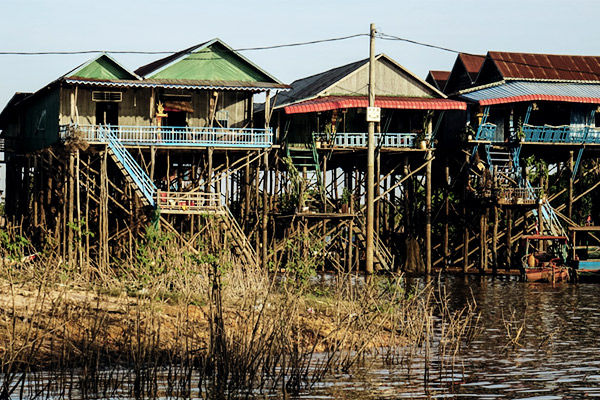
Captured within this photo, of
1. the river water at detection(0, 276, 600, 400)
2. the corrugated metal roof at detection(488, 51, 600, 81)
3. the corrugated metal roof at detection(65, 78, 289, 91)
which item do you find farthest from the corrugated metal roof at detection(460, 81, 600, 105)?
the river water at detection(0, 276, 600, 400)

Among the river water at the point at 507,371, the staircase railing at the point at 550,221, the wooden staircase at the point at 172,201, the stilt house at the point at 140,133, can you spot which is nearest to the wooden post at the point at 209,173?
the stilt house at the point at 140,133

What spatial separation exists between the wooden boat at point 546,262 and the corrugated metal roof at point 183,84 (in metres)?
10.5

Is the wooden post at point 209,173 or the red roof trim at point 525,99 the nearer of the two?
the wooden post at point 209,173

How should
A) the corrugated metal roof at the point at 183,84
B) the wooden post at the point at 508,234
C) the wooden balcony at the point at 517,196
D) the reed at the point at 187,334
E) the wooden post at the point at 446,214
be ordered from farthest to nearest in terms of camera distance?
the wooden post at the point at 446,214 < the wooden post at the point at 508,234 < the wooden balcony at the point at 517,196 < the corrugated metal roof at the point at 183,84 < the reed at the point at 187,334

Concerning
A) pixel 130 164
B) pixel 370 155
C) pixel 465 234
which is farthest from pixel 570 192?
pixel 130 164

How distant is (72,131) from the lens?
32188 mm

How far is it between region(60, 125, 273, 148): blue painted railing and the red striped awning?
79.9 inches

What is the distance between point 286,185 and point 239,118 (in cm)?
364

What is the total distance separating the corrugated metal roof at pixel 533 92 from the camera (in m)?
39.5

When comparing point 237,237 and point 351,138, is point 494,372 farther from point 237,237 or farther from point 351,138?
point 351,138

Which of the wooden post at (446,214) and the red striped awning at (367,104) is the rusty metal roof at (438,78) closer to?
the wooden post at (446,214)

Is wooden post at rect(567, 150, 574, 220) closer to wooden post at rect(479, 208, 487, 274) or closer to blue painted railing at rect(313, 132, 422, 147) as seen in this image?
wooden post at rect(479, 208, 487, 274)

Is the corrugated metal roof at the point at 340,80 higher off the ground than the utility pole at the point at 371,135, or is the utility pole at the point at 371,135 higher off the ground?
the corrugated metal roof at the point at 340,80

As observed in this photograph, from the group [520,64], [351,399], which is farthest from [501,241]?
[351,399]
